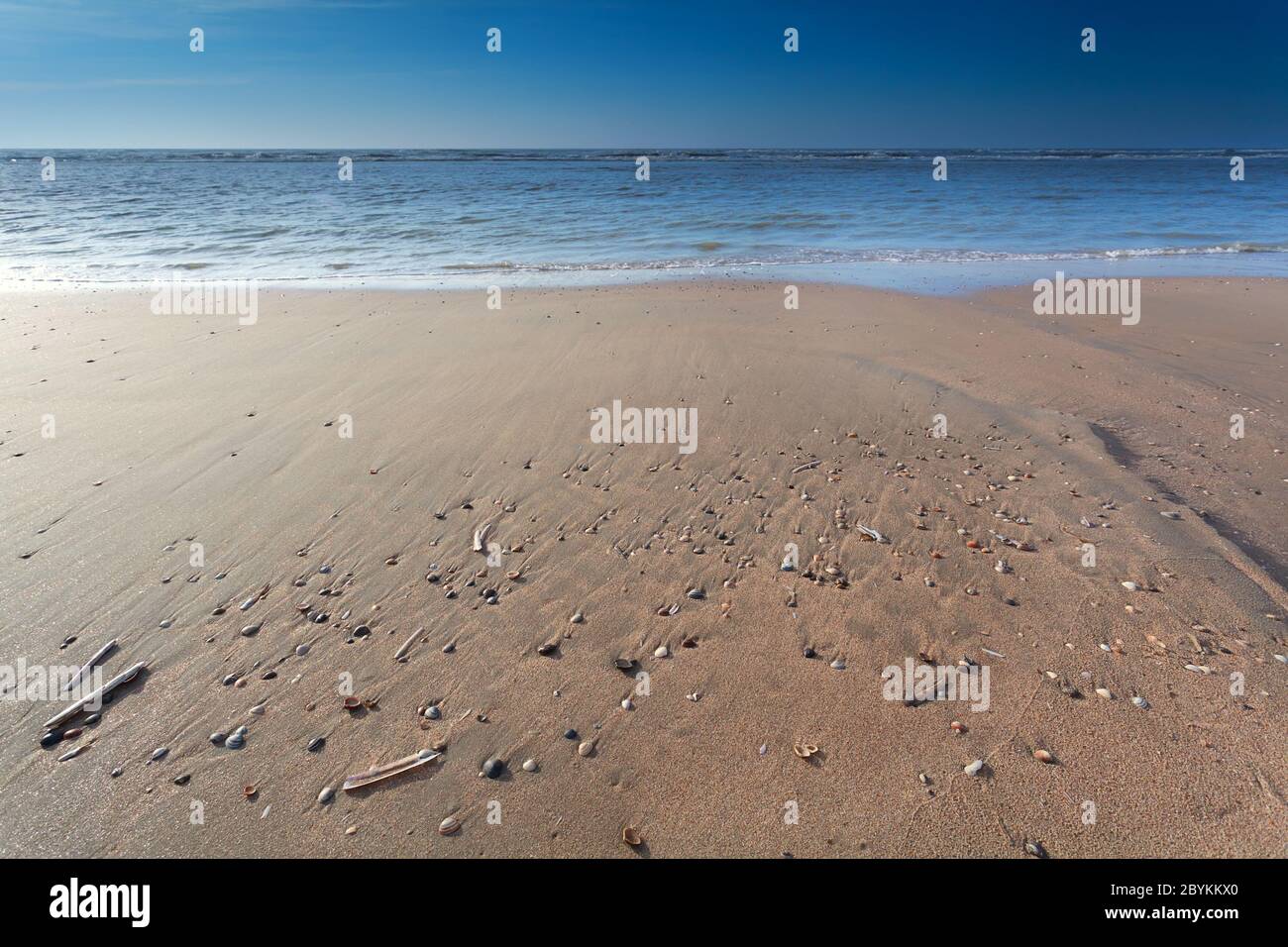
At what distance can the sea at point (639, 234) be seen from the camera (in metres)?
14.3

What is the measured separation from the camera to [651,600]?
13.1ft

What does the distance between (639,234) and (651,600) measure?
1808 cm

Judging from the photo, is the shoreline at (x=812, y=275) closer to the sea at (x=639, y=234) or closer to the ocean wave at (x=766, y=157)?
the sea at (x=639, y=234)

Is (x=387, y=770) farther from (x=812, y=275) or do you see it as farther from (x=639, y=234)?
(x=639, y=234)

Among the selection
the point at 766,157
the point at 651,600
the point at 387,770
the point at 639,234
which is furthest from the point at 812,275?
the point at 766,157

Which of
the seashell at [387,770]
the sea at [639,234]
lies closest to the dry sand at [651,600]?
the seashell at [387,770]

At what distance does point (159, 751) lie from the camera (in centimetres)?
297

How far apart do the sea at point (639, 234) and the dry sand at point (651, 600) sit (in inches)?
275

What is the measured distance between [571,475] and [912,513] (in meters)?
2.66

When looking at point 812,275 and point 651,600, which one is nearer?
point 651,600

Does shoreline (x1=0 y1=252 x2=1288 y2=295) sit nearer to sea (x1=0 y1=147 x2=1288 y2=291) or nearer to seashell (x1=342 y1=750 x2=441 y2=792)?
sea (x1=0 y1=147 x2=1288 y2=291)
